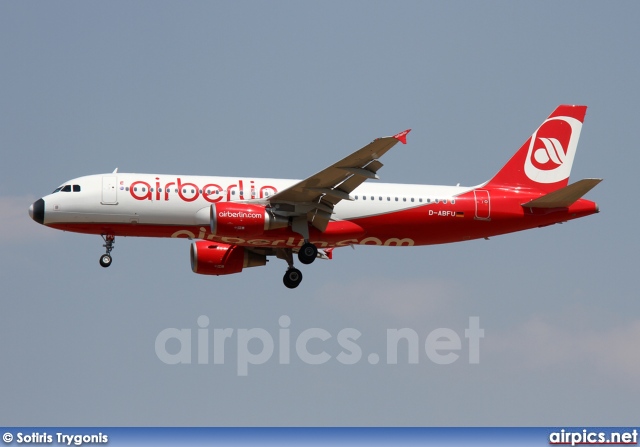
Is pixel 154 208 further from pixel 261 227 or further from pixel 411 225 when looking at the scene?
pixel 411 225

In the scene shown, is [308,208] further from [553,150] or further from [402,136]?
[553,150]

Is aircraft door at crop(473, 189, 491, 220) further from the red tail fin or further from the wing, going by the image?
the wing

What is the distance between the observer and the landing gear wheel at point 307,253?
187 feet

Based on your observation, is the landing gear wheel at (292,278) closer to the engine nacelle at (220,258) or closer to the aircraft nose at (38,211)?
the engine nacelle at (220,258)

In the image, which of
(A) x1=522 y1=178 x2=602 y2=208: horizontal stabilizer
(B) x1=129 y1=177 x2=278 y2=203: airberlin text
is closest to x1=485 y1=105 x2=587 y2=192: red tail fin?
(A) x1=522 y1=178 x2=602 y2=208: horizontal stabilizer

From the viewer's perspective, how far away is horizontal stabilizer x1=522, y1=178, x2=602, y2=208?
56.2m

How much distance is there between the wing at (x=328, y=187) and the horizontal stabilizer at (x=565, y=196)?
7.92m

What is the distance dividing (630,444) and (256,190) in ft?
58.5

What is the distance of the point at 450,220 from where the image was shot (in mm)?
57812

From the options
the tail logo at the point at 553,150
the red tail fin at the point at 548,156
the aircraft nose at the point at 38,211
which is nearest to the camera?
the aircraft nose at the point at 38,211

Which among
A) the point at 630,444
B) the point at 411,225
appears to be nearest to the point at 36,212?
the point at 411,225

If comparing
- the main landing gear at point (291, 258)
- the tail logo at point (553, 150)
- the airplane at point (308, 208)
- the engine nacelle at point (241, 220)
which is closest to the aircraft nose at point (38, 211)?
the airplane at point (308, 208)

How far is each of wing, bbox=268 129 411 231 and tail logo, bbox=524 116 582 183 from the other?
939 cm

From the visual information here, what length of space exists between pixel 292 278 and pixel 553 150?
12.6 metres
